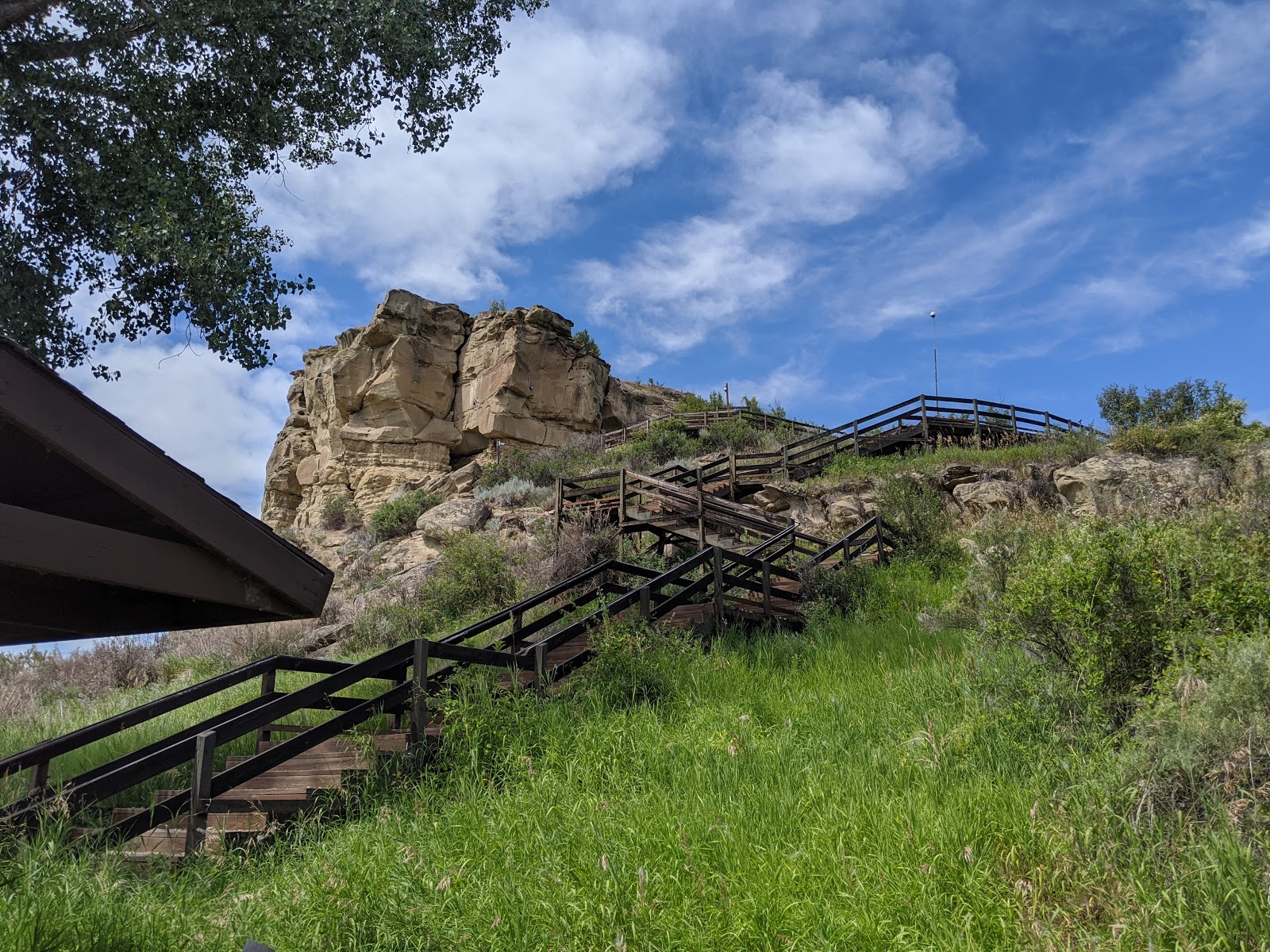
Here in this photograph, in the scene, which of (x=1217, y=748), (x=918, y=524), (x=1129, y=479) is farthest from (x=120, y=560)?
(x=1129, y=479)

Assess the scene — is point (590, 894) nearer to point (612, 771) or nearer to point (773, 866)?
point (773, 866)

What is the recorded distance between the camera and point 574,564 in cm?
1916

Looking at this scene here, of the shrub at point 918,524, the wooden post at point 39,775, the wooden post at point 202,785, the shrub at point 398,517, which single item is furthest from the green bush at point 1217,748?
the shrub at point 398,517

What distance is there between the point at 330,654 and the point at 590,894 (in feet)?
48.5

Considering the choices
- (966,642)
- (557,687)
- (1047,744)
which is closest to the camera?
(1047,744)

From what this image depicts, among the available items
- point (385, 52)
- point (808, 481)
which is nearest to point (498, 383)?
point (808, 481)

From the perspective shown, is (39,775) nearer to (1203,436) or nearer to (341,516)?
(1203,436)

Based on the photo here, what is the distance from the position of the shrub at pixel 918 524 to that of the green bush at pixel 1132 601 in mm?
10721

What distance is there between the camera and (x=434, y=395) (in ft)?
137

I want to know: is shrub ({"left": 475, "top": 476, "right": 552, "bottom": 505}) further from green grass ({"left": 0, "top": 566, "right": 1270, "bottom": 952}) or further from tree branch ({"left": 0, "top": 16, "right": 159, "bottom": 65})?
green grass ({"left": 0, "top": 566, "right": 1270, "bottom": 952})

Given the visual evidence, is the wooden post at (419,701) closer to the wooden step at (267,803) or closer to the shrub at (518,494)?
the wooden step at (267,803)

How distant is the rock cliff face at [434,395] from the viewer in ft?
133

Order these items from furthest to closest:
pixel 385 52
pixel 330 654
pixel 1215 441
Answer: pixel 1215 441 < pixel 330 654 < pixel 385 52

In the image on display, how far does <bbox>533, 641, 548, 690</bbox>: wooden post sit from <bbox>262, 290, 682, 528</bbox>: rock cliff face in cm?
3259
